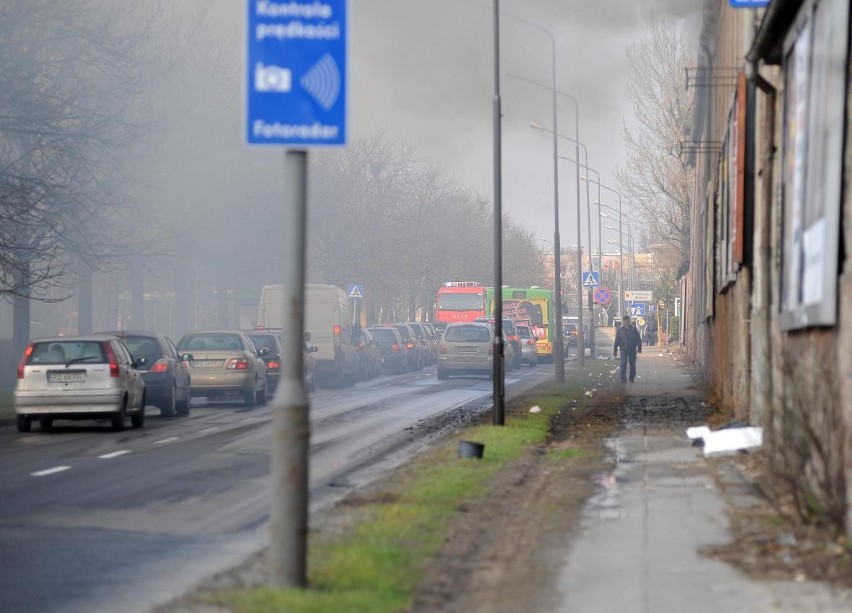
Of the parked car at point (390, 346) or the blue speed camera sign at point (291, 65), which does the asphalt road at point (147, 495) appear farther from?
the parked car at point (390, 346)

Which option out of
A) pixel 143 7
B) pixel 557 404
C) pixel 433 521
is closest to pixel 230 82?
pixel 143 7

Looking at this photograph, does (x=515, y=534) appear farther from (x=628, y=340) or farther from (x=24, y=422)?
(x=628, y=340)

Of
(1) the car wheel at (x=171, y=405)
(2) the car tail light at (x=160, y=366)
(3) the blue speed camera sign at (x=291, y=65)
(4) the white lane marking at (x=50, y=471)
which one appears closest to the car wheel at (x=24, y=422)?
(2) the car tail light at (x=160, y=366)

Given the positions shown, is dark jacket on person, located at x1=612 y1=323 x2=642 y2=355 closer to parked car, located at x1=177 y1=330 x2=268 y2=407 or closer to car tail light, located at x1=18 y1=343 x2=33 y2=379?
parked car, located at x1=177 y1=330 x2=268 y2=407

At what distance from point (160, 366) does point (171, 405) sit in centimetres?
73

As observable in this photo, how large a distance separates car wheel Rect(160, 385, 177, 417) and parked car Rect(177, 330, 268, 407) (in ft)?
10.7

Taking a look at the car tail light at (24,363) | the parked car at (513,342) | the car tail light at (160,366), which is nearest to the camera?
the car tail light at (24,363)

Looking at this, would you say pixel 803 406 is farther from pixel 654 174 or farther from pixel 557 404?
pixel 654 174

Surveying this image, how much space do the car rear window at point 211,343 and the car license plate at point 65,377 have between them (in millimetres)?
8546

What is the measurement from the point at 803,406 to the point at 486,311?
56.5 metres

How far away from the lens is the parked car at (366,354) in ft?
147

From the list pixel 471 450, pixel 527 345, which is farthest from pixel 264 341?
pixel 527 345

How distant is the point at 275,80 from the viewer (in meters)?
7.47

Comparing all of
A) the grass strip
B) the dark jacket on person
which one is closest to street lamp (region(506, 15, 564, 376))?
the dark jacket on person
